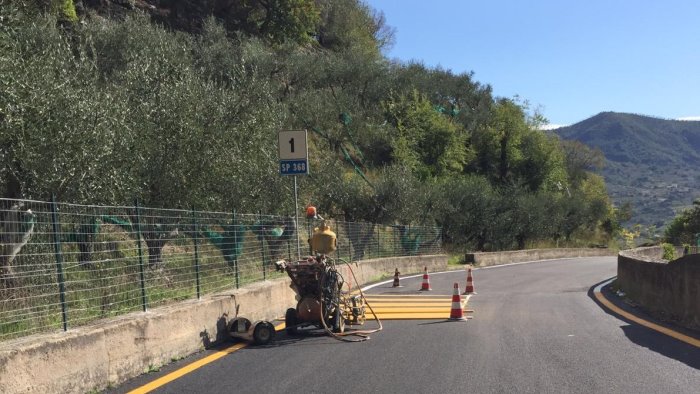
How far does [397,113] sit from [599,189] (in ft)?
147

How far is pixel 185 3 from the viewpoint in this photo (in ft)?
160

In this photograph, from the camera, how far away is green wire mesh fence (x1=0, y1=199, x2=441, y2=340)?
6531 mm

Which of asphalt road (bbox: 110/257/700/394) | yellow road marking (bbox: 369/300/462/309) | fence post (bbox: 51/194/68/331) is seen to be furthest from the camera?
yellow road marking (bbox: 369/300/462/309)

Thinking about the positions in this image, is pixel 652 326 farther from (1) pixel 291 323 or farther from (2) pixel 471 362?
(1) pixel 291 323

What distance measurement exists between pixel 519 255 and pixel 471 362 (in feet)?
98.5

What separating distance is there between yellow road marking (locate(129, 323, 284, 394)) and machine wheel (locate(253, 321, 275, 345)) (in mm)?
191

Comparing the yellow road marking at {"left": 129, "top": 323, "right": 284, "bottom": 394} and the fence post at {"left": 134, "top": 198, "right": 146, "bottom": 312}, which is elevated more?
the fence post at {"left": 134, "top": 198, "right": 146, "bottom": 312}

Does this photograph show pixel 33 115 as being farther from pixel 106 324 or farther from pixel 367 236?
pixel 367 236

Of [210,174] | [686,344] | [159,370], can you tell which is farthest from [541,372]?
[210,174]

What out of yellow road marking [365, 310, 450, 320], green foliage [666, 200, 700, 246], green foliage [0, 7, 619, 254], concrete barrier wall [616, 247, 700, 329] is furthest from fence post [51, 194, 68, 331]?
green foliage [666, 200, 700, 246]

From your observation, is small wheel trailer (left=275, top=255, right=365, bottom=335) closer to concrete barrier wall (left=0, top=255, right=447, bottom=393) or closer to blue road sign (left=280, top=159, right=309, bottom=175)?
concrete barrier wall (left=0, top=255, right=447, bottom=393)

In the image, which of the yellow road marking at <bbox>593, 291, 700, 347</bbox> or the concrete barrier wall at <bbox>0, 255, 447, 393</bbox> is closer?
the concrete barrier wall at <bbox>0, 255, 447, 393</bbox>

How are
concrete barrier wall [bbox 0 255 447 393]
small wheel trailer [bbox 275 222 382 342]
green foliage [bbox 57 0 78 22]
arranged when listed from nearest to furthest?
1. concrete barrier wall [bbox 0 255 447 393]
2. small wheel trailer [bbox 275 222 382 342]
3. green foliage [bbox 57 0 78 22]

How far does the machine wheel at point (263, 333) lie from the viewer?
8.47 m
